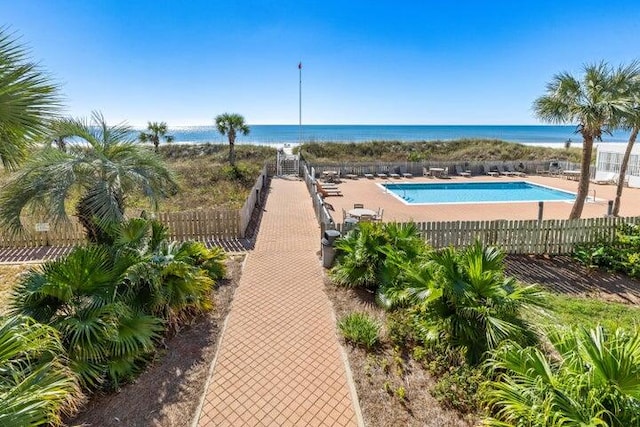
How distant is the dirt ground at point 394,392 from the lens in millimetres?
3773

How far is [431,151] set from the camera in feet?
136

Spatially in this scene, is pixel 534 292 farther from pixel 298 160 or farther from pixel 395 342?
pixel 298 160

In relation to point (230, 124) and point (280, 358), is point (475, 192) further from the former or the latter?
point (280, 358)

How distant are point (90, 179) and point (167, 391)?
3.84 metres

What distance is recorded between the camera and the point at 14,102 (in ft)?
10.6

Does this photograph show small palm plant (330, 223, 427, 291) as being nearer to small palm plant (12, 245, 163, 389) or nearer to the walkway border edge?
the walkway border edge

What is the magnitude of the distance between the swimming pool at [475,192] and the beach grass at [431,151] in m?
11.8

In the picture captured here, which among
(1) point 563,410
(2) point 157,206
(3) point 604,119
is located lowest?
(1) point 563,410

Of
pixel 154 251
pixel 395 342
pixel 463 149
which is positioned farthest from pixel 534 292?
pixel 463 149

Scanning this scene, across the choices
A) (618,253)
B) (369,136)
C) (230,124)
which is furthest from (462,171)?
(369,136)

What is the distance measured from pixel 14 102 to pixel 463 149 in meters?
43.4

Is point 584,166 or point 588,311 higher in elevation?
point 584,166

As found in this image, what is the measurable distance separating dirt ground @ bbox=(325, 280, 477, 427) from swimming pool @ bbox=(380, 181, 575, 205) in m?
14.2

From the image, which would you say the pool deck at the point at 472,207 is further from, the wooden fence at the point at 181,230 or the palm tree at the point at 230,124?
the palm tree at the point at 230,124
